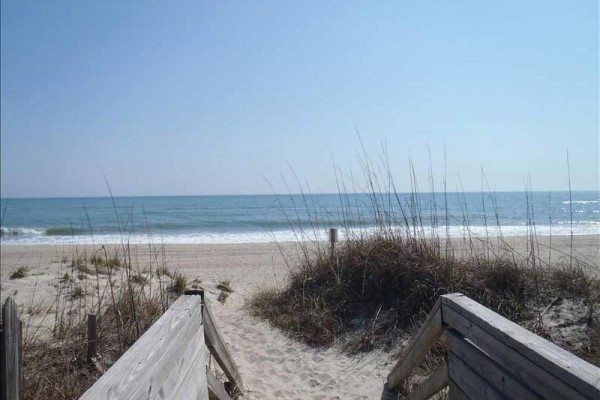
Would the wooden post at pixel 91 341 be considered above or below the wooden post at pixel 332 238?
below

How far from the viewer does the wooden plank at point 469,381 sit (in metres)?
1.99

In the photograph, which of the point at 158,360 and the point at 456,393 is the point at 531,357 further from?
the point at 158,360

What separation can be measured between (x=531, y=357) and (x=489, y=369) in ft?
1.33

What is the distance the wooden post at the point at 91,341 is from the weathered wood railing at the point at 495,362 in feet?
8.89

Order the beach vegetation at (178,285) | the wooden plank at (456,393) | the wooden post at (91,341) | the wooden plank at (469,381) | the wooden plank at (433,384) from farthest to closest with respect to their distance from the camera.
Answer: the beach vegetation at (178,285)
the wooden post at (91,341)
the wooden plank at (433,384)
the wooden plank at (456,393)
the wooden plank at (469,381)

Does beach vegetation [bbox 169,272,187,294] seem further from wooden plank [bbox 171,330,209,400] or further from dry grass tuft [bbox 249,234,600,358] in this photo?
wooden plank [bbox 171,330,209,400]

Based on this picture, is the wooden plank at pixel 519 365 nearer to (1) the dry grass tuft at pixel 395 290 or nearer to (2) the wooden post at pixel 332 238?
(1) the dry grass tuft at pixel 395 290

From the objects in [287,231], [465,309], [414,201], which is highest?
[414,201]

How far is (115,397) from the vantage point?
1.33 m

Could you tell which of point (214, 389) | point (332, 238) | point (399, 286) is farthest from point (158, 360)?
point (332, 238)

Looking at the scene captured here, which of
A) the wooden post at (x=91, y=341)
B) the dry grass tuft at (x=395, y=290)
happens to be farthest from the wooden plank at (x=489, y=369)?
the wooden post at (x=91, y=341)

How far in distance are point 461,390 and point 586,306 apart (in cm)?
312

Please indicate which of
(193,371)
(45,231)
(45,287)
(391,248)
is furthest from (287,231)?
(193,371)

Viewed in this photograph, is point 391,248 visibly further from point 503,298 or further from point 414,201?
point 503,298
